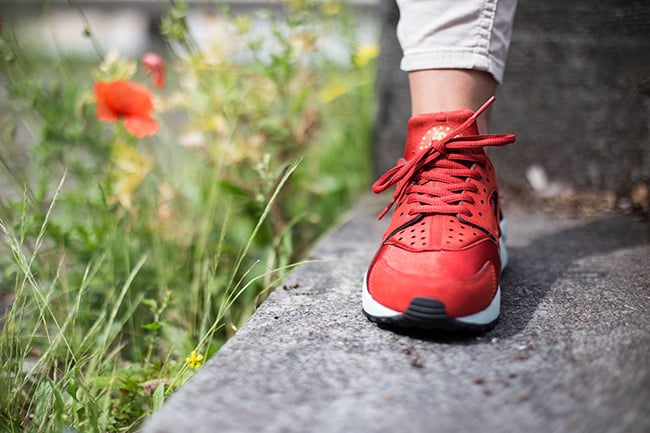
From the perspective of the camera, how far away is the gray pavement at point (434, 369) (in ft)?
2.11

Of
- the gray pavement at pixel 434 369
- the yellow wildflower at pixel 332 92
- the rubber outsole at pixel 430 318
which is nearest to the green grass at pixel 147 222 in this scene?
the yellow wildflower at pixel 332 92

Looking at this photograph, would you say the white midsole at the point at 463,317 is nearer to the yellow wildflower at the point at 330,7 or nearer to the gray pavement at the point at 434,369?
the gray pavement at the point at 434,369

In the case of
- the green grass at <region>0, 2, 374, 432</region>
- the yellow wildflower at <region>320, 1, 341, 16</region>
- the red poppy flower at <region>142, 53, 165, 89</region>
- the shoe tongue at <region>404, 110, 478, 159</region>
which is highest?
the yellow wildflower at <region>320, 1, 341, 16</region>

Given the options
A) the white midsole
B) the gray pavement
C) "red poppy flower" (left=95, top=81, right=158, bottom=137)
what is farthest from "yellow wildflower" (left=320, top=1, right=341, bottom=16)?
the white midsole

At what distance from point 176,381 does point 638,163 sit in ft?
4.79

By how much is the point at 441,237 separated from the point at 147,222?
2.96 feet

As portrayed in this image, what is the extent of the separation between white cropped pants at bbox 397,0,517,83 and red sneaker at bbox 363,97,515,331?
4.0 inches

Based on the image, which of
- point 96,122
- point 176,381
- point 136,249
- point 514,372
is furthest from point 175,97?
point 514,372

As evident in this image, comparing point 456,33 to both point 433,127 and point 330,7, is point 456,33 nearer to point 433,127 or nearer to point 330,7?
point 433,127

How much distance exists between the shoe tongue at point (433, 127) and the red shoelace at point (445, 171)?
0.01 meters

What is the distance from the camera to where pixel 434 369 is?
29.7 inches

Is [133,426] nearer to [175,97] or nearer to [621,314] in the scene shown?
[621,314]

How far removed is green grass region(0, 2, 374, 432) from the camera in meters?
0.98

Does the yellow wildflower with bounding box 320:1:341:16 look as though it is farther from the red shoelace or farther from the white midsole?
the white midsole
